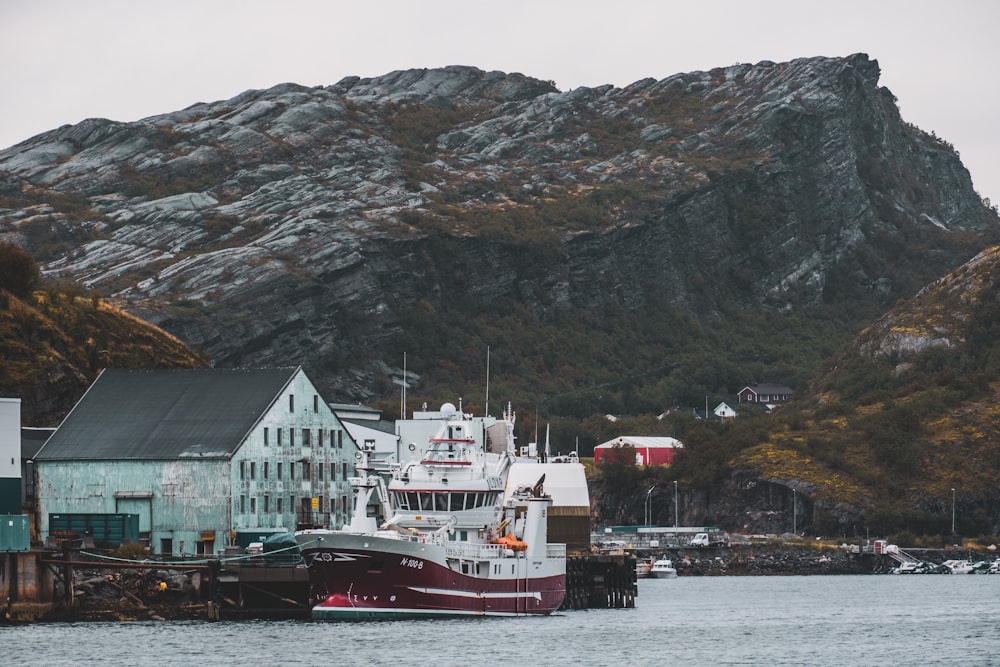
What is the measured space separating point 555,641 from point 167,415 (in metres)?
32.0

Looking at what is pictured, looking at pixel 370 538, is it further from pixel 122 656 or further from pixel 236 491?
pixel 236 491

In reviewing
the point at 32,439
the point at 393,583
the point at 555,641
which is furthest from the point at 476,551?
the point at 32,439

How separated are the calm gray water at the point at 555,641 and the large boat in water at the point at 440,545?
119 centimetres

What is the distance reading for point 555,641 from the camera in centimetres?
8938

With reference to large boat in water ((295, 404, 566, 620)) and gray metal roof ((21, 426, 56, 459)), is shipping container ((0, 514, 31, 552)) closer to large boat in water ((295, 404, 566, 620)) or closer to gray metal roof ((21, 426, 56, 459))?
large boat in water ((295, 404, 566, 620))

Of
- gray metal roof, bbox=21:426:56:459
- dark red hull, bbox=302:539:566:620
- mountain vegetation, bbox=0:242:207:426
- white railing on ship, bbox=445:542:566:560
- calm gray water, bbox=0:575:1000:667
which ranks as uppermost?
mountain vegetation, bbox=0:242:207:426

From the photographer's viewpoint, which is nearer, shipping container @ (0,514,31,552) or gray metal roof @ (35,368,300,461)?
shipping container @ (0,514,31,552)

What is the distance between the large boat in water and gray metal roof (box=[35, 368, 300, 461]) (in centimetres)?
1038

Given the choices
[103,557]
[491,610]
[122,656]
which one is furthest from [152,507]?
[122,656]

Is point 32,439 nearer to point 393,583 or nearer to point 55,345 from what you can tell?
point 55,345

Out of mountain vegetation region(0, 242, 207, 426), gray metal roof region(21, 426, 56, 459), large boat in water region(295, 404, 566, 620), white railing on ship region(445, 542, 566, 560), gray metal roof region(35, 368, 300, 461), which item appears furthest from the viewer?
mountain vegetation region(0, 242, 207, 426)

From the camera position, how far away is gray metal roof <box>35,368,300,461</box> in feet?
357

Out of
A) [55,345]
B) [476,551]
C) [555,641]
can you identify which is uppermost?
[55,345]

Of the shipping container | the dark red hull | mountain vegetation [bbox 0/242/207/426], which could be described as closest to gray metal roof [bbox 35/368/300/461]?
mountain vegetation [bbox 0/242/207/426]
